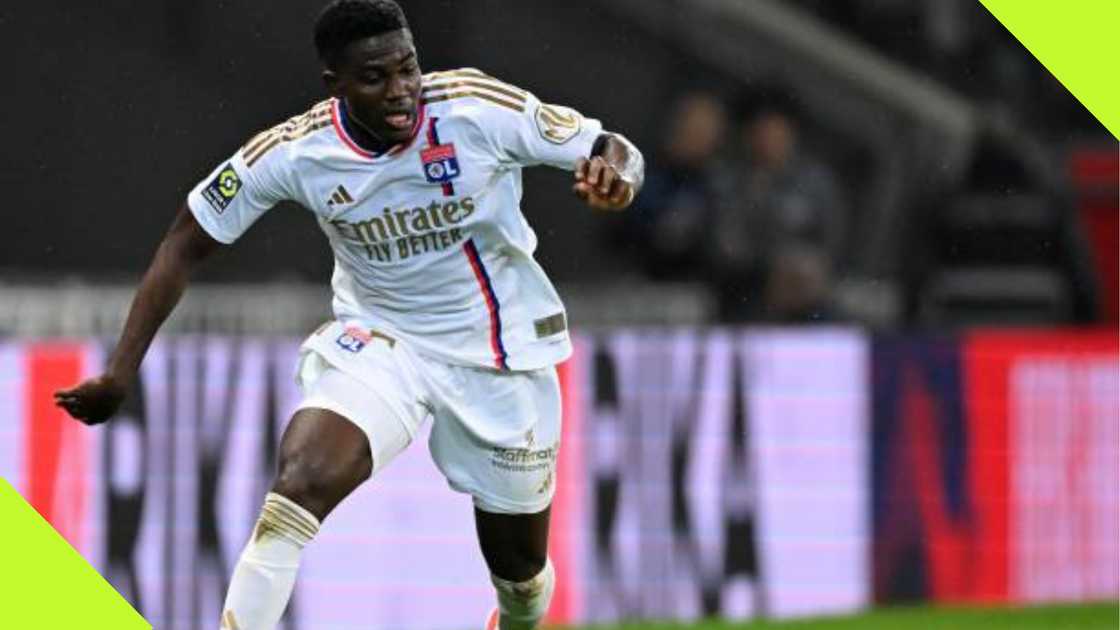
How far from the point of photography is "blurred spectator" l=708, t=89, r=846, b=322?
14.3 m

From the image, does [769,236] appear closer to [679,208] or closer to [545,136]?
[679,208]

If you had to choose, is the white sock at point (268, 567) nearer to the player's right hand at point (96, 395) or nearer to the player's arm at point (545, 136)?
the player's right hand at point (96, 395)

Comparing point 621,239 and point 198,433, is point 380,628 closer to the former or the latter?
point 198,433

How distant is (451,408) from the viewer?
7902mm

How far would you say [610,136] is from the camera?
7.47 metres

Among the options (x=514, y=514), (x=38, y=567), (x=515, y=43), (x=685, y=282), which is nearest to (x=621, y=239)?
(x=685, y=282)

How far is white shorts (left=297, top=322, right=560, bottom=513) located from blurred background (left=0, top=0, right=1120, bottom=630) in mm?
3826

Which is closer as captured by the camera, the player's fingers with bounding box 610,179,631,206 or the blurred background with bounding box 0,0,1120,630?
the player's fingers with bounding box 610,179,631,206

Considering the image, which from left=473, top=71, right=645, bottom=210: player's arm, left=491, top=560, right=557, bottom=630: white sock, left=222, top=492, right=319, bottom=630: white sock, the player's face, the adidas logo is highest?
the player's face

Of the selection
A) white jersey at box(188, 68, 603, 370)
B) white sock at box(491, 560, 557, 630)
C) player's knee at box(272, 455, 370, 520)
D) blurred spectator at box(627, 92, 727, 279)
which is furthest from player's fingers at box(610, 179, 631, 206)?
blurred spectator at box(627, 92, 727, 279)

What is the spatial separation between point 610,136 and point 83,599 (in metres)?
1.95

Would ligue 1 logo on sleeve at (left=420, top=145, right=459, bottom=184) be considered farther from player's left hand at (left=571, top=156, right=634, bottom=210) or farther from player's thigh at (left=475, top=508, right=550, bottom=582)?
player's thigh at (left=475, top=508, right=550, bottom=582)

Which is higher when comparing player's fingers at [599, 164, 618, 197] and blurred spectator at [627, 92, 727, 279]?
blurred spectator at [627, 92, 727, 279]

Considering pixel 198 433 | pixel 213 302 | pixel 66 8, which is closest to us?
pixel 198 433
